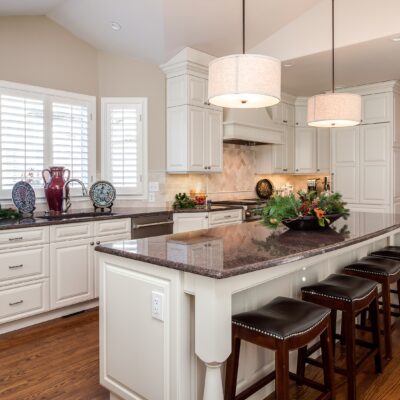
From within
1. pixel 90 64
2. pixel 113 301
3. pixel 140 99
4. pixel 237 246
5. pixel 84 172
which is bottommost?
pixel 113 301

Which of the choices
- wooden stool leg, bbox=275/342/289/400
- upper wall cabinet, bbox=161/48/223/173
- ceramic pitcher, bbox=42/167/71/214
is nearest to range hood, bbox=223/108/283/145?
upper wall cabinet, bbox=161/48/223/173

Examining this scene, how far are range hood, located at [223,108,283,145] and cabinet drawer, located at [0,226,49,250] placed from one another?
2835mm

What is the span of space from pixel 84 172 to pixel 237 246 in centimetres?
300

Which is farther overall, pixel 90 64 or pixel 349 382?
pixel 90 64

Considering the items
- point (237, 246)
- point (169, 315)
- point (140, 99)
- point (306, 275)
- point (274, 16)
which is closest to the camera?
point (169, 315)

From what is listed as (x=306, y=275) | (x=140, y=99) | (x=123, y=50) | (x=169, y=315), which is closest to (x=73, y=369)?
(x=169, y=315)

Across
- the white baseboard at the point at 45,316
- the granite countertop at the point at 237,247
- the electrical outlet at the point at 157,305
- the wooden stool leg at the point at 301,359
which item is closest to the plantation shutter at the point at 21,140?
the white baseboard at the point at 45,316

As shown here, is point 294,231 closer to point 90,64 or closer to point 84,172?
point 84,172

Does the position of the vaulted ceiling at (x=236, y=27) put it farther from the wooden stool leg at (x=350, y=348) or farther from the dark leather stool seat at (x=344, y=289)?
the wooden stool leg at (x=350, y=348)

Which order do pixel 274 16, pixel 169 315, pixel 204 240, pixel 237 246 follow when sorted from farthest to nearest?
pixel 274 16, pixel 204 240, pixel 237 246, pixel 169 315

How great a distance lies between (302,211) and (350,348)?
0.90 m

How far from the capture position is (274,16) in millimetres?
4527

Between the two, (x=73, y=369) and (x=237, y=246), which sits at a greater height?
(x=237, y=246)

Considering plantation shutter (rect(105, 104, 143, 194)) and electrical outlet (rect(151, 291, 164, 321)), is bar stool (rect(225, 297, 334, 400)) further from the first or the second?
plantation shutter (rect(105, 104, 143, 194))
